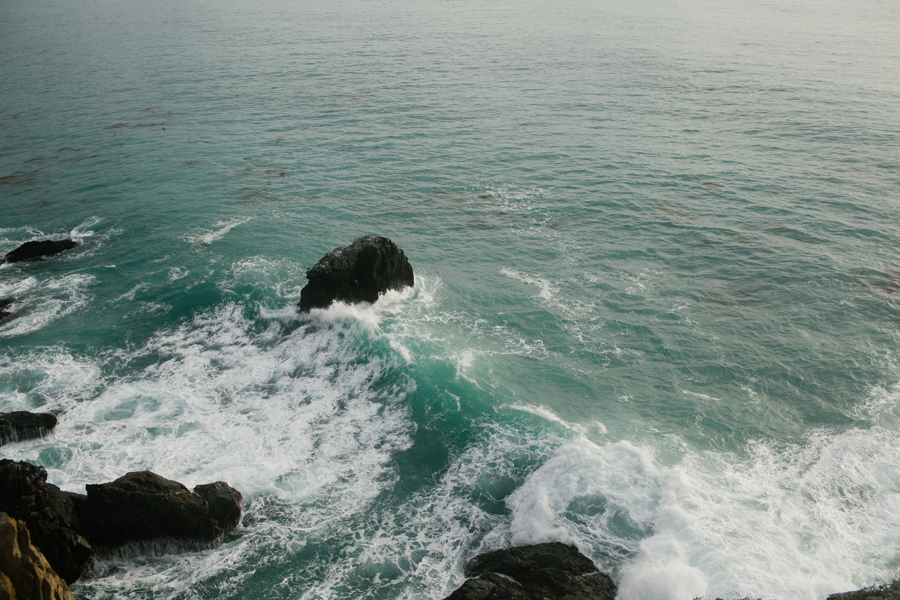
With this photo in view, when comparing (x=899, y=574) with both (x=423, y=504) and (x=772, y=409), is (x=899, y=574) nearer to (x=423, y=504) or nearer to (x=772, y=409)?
(x=772, y=409)

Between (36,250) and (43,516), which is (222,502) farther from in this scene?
(36,250)

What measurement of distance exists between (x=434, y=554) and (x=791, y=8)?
145 metres

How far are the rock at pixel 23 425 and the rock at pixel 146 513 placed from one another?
5.81 m

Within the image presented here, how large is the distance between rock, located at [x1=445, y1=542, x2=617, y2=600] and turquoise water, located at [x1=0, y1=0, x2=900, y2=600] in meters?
0.74

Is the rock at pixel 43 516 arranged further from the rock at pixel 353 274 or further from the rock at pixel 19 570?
the rock at pixel 353 274

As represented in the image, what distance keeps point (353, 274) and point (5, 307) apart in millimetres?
17701

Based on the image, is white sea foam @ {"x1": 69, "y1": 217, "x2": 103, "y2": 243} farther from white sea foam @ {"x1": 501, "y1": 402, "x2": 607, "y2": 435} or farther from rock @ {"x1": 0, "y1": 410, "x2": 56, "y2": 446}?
white sea foam @ {"x1": 501, "y1": 402, "x2": 607, "y2": 435}

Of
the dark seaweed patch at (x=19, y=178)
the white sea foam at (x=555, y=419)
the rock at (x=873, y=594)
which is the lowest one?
the rock at (x=873, y=594)

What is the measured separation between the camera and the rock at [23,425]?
21.0m

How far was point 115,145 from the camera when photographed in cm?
4894

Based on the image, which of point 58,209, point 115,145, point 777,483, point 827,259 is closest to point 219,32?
point 115,145

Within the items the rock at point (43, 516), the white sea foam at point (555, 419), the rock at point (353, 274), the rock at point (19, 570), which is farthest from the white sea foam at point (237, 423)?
the white sea foam at point (555, 419)

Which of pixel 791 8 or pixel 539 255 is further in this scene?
pixel 791 8

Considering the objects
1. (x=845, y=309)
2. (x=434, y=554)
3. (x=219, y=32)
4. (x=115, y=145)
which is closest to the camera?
(x=434, y=554)
